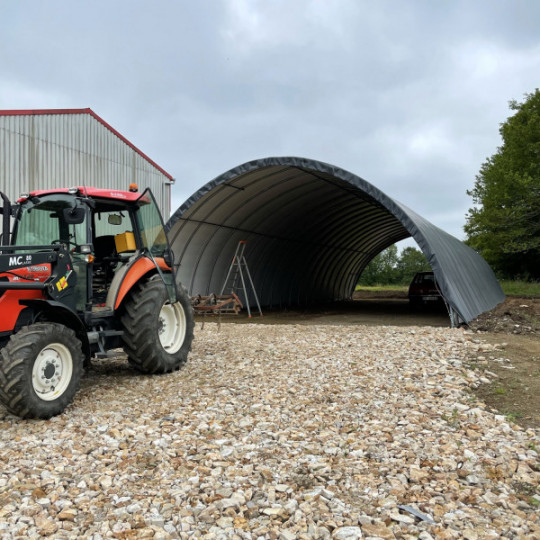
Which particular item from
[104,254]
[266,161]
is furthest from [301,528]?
[266,161]

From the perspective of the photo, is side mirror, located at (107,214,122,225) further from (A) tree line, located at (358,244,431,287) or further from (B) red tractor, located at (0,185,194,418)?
(A) tree line, located at (358,244,431,287)

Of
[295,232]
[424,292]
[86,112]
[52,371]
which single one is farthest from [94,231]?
[424,292]

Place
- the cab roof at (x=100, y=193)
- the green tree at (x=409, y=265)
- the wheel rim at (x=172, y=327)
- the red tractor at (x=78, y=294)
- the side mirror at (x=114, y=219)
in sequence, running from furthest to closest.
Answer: the green tree at (x=409, y=265)
the wheel rim at (x=172, y=327)
the side mirror at (x=114, y=219)
the cab roof at (x=100, y=193)
the red tractor at (x=78, y=294)

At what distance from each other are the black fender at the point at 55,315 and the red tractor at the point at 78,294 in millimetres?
10

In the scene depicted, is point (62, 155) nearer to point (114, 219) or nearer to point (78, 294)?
point (114, 219)

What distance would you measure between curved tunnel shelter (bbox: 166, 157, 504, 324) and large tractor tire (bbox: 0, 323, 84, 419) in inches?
322

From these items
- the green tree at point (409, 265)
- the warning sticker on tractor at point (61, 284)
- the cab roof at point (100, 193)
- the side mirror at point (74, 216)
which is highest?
the green tree at point (409, 265)

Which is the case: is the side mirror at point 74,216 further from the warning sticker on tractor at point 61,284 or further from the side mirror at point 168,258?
the side mirror at point 168,258

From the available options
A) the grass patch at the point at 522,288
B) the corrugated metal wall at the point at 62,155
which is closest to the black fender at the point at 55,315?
the corrugated metal wall at the point at 62,155

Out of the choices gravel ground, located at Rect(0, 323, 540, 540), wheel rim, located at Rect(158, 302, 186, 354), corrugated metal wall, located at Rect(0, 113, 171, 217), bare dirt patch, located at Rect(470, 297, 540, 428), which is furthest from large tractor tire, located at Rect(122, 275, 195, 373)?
corrugated metal wall, located at Rect(0, 113, 171, 217)

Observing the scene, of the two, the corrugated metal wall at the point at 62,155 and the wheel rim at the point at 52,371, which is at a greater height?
the corrugated metal wall at the point at 62,155

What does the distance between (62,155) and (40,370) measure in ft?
42.8

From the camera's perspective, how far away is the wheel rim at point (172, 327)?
744 centimetres

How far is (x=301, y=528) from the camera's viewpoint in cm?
325
